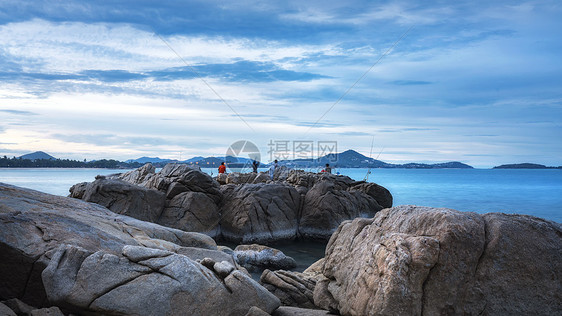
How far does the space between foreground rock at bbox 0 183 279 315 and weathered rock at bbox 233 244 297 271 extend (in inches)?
281

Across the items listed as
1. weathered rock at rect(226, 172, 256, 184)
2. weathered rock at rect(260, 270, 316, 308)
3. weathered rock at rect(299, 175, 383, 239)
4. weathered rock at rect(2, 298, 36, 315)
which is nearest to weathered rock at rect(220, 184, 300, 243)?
Result: weathered rock at rect(299, 175, 383, 239)

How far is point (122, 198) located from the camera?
62.8ft

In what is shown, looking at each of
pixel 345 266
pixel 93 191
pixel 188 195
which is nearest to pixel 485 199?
pixel 188 195

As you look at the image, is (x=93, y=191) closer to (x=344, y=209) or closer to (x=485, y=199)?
(x=344, y=209)

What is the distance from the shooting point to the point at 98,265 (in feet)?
22.1

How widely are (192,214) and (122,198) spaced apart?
10.8 ft

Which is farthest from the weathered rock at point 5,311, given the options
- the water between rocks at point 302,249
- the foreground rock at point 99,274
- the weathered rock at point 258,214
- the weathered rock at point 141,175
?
the weathered rock at point 141,175

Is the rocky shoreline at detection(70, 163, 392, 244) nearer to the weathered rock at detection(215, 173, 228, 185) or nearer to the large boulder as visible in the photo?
the weathered rock at detection(215, 173, 228, 185)

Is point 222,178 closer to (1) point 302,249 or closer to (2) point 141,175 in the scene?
(2) point 141,175

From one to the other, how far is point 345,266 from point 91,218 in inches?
238

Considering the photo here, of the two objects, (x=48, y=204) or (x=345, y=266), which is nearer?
(x=345, y=266)

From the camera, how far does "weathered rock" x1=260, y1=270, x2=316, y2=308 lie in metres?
9.23

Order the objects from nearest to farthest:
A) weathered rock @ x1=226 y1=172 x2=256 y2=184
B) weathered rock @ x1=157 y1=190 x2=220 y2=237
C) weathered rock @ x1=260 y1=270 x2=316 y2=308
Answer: weathered rock @ x1=260 y1=270 x2=316 y2=308 < weathered rock @ x1=157 y1=190 x2=220 y2=237 < weathered rock @ x1=226 y1=172 x2=256 y2=184

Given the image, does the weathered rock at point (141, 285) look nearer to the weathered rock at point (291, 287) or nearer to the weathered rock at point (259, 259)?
the weathered rock at point (291, 287)
